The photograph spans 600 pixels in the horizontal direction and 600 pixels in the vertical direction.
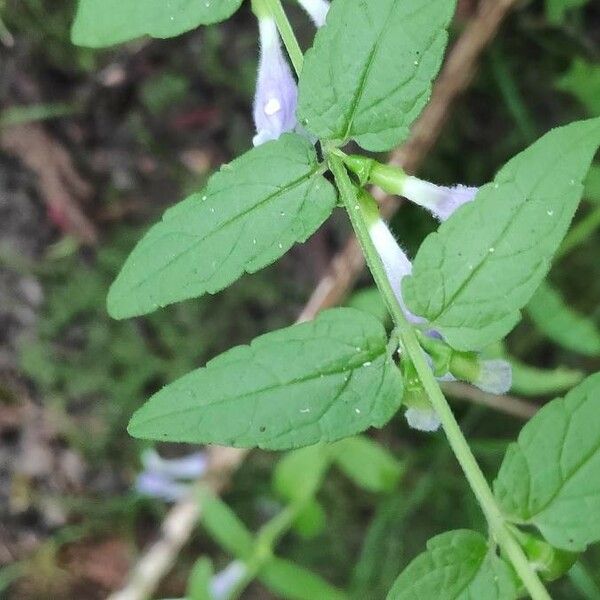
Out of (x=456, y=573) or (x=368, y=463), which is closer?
(x=456, y=573)

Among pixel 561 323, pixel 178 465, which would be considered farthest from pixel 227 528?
pixel 561 323

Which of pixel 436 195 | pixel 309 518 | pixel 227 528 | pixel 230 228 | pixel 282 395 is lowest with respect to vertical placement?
pixel 309 518

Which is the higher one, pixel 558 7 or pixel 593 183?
pixel 558 7

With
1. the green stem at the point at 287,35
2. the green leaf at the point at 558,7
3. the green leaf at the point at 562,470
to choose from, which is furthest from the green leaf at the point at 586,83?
the green leaf at the point at 562,470

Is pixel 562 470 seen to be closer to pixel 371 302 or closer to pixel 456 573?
pixel 456 573

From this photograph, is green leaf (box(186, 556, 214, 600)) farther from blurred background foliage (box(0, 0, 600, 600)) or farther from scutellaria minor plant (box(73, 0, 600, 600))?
scutellaria minor plant (box(73, 0, 600, 600))

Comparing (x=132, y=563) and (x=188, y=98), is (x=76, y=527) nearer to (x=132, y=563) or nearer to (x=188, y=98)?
(x=132, y=563)

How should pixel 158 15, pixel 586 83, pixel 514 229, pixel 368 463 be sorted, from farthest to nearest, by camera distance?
1. pixel 368 463
2. pixel 586 83
3. pixel 158 15
4. pixel 514 229
